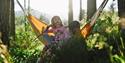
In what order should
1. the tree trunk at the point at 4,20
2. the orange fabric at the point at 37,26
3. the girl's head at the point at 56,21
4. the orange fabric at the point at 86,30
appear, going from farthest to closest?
the orange fabric at the point at 37,26 → the tree trunk at the point at 4,20 → the girl's head at the point at 56,21 → the orange fabric at the point at 86,30

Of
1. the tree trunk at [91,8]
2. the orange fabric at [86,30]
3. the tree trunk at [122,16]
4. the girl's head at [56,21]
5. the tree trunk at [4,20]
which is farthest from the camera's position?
the tree trunk at [91,8]

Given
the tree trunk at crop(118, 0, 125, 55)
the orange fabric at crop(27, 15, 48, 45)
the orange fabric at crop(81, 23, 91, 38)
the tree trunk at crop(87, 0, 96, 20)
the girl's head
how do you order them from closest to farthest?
the tree trunk at crop(118, 0, 125, 55) → the orange fabric at crop(81, 23, 91, 38) → the girl's head → the orange fabric at crop(27, 15, 48, 45) → the tree trunk at crop(87, 0, 96, 20)

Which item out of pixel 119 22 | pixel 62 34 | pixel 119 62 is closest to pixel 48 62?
pixel 62 34

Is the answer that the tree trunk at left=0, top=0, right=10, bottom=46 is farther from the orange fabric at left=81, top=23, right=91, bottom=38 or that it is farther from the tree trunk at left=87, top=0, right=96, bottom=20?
the tree trunk at left=87, top=0, right=96, bottom=20

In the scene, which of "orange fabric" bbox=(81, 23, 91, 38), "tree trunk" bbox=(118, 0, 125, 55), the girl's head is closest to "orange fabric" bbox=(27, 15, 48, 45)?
the girl's head

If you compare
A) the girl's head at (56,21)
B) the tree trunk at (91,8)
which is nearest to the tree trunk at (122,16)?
the girl's head at (56,21)

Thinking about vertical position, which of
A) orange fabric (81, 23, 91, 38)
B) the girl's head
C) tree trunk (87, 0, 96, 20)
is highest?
tree trunk (87, 0, 96, 20)

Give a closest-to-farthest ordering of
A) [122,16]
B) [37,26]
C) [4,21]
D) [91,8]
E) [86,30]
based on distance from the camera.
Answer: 1. [122,16]
2. [86,30]
3. [4,21]
4. [37,26]
5. [91,8]

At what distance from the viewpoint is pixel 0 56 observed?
658 cm

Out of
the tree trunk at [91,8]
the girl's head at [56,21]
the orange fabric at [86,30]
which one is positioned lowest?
the orange fabric at [86,30]

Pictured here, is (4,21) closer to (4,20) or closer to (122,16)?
(4,20)

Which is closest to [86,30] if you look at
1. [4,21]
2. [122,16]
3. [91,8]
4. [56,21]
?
[56,21]

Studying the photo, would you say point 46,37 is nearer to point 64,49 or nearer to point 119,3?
point 119,3

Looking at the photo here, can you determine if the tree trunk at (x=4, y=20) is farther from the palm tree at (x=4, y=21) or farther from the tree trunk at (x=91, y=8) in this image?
the tree trunk at (x=91, y=8)
